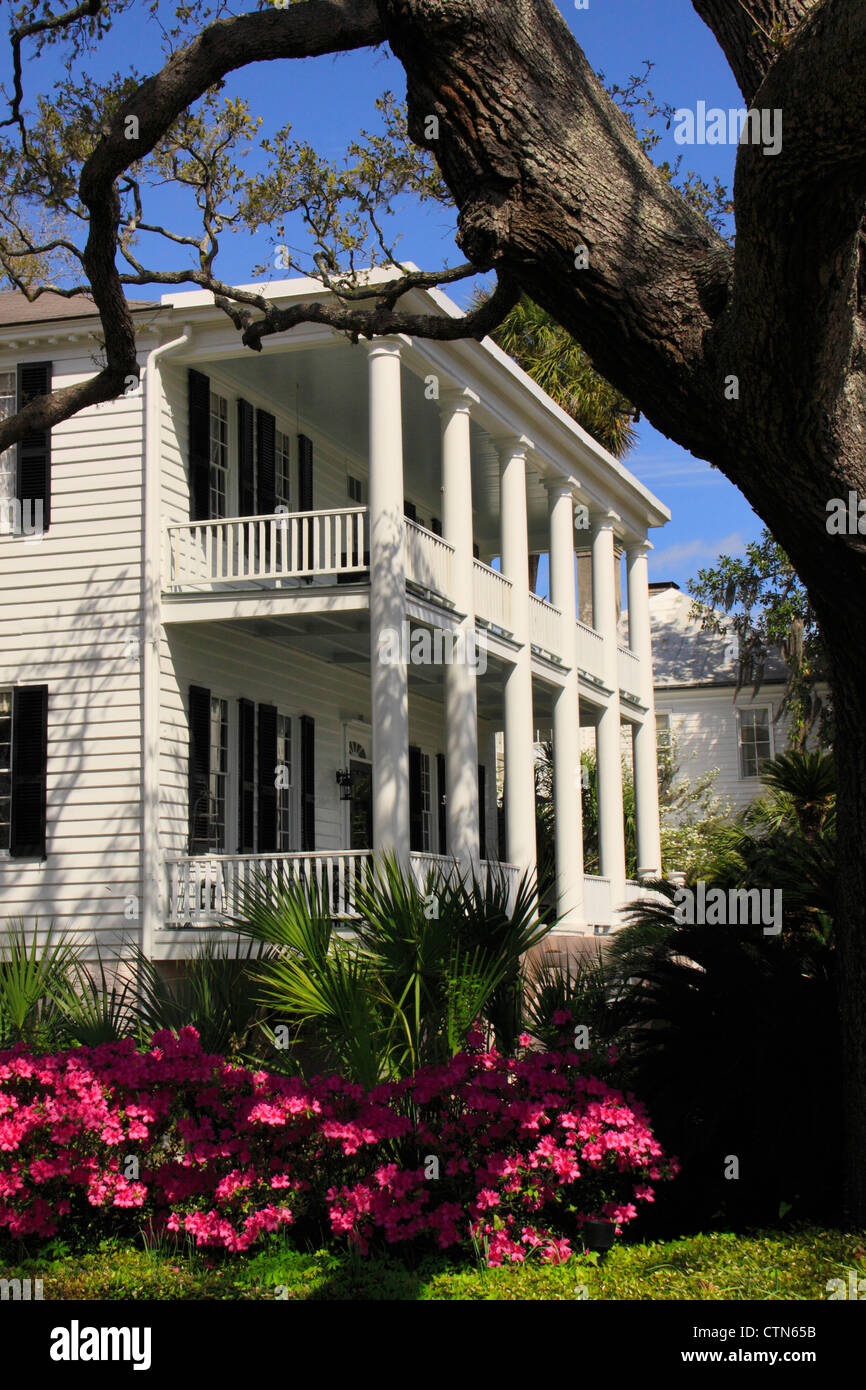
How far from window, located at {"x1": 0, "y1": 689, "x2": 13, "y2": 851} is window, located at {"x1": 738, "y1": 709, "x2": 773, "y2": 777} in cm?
2180

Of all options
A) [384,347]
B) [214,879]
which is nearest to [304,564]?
[384,347]

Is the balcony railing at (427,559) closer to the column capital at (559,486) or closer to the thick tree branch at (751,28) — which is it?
the column capital at (559,486)

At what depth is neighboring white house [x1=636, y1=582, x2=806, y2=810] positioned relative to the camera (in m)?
34.5

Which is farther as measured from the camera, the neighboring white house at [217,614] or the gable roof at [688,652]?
the gable roof at [688,652]

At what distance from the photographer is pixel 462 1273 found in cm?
731

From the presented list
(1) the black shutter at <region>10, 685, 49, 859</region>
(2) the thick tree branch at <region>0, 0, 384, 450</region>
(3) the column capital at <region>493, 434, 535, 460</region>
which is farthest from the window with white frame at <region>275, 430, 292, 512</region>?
(2) the thick tree branch at <region>0, 0, 384, 450</region>

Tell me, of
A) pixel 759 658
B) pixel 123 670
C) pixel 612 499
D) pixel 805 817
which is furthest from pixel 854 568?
pixel 759 658

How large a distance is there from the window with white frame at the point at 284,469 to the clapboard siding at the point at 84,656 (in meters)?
2.89

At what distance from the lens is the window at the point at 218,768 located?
1677 cm

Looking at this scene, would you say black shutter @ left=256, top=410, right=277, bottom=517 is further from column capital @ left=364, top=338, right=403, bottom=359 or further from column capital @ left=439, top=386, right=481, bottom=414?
column capital @ left=364, top=338, right=403, bottom=359

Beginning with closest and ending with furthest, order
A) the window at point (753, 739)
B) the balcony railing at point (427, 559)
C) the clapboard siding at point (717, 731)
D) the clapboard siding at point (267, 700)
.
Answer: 1. the clapboard siding at point (267, 700)
2. the balcony railing at point (427, 559)
3. the clapboard siding at point (717, 731)
4. the window at point (753, 739)

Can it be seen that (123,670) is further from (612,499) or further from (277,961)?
(612,499)

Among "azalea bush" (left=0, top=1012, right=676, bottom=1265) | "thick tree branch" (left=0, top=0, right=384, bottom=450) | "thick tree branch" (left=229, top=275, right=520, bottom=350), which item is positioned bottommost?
"azalea bush" (left=0, top=1012, right=676, bottom=1265)

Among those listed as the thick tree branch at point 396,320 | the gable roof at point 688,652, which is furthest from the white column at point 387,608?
the gable roof at point 688,652
